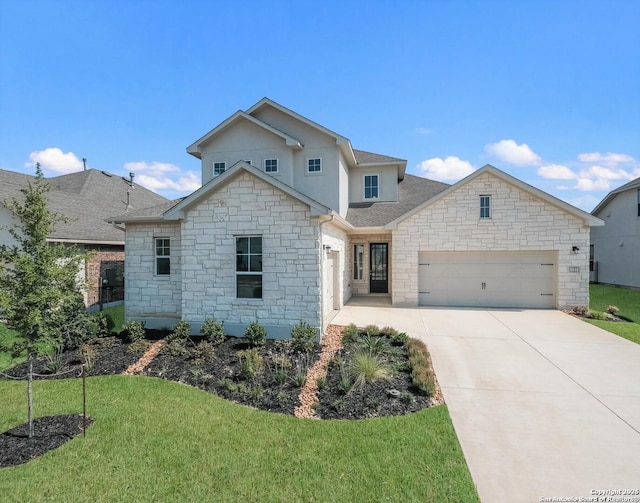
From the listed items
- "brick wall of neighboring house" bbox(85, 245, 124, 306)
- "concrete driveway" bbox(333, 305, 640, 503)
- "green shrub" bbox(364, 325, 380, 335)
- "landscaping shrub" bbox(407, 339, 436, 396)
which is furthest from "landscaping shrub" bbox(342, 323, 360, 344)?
"brick wall of neighboring house" bbox(85, 245, 124, 306)

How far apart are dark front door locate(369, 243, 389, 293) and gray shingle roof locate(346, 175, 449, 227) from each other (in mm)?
1727

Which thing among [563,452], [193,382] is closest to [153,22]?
[193,382]

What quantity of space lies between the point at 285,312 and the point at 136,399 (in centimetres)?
406

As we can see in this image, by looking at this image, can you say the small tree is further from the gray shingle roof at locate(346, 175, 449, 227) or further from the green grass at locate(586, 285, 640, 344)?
the green grass at locate(586, 285, 640, 344)

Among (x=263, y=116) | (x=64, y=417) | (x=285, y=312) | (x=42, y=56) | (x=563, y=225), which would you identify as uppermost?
(x=42, y=56)

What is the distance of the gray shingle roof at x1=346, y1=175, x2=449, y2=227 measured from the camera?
1418 cm

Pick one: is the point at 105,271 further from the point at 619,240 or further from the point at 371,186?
the point at 619,240

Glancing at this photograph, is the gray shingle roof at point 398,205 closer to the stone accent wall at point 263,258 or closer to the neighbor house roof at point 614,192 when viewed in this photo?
the stone accent wall at point 263,258

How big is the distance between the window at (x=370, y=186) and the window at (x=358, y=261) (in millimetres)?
2615

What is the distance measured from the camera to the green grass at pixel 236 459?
11.4 feet

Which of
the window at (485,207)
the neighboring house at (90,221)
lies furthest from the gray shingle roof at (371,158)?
the neighboring house at (90,221)

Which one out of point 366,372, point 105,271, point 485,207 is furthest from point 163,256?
point 485,207

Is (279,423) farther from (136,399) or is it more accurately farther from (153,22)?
(153,22)

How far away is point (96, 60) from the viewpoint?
1161 cm
